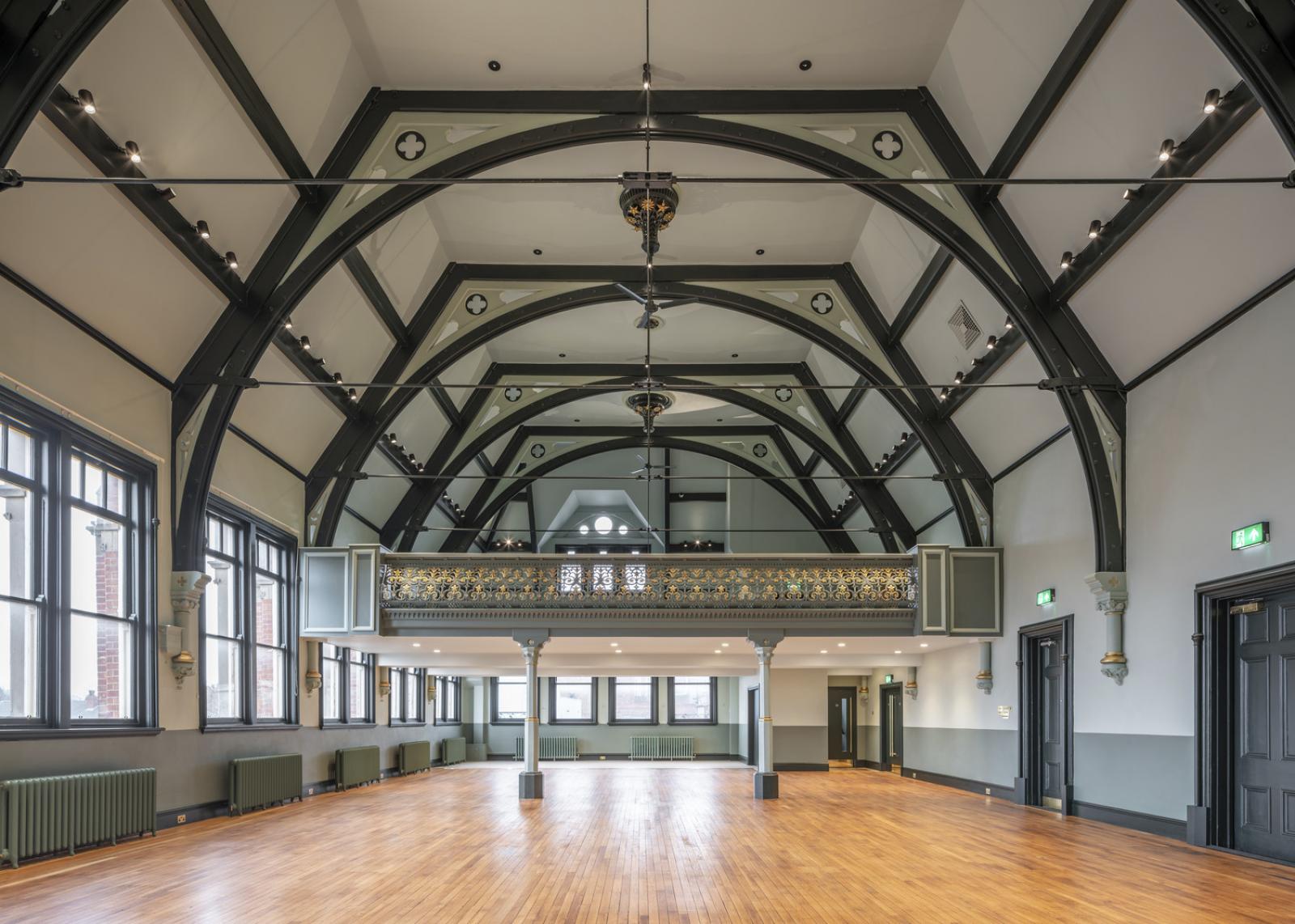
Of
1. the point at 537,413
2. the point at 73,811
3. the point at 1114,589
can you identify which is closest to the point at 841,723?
the point at 537,413

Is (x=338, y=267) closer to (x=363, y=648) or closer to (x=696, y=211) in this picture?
(x=696, y=211)

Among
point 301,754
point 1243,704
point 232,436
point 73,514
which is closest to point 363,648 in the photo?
point 301,754

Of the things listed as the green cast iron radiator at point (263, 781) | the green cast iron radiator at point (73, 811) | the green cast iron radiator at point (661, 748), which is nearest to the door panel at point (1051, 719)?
the green cast iron radiator at point (263, 781)

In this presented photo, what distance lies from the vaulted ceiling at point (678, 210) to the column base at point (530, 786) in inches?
183

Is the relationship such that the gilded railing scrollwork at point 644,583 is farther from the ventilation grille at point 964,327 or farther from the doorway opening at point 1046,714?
the ventilation grille at point 964,327

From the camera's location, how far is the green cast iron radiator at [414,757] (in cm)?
2116

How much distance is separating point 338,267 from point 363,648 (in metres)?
8.15

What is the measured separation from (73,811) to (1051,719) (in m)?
10.9

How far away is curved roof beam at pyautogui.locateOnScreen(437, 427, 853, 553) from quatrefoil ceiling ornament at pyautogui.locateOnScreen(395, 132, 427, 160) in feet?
36.6

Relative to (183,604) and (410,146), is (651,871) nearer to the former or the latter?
(183,604)

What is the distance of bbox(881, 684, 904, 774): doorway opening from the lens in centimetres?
2197

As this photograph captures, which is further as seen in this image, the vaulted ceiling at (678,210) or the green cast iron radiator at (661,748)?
the green cast iron radiator at (661,748)

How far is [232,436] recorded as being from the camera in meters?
12.7

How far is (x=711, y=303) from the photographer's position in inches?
593
